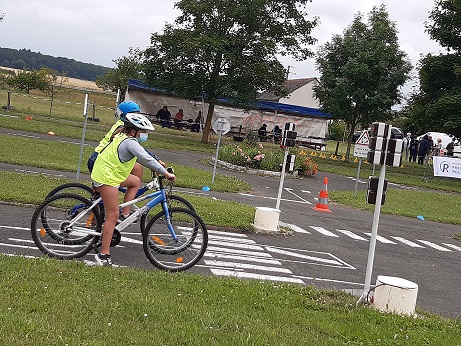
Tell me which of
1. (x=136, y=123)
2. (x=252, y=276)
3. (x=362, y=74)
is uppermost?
(x=362, y=74)

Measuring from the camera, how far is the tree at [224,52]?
1387 inches

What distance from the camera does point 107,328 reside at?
4797 mm

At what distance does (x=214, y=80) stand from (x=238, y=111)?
416 inches

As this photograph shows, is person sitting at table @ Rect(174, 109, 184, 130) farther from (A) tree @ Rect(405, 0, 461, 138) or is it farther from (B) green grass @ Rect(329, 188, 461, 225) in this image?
(B) green grass @ Rect(329, 188, 461, 225)

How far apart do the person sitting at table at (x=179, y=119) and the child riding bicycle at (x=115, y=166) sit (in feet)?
120

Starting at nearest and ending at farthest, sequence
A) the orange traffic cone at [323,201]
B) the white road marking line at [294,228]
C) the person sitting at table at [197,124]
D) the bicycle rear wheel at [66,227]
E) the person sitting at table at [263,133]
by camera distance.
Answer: the bicycle rear wheel at [66,227], the white road marking line at [294,228], the orange traffic cone at [323,201], the person sitting at table at [263,133], the person sitting at table at [197,124]

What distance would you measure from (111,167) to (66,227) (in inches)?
39.0

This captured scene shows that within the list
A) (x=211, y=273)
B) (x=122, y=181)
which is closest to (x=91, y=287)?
(x=122, y=181)

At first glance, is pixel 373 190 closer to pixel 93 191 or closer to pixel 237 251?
pixel 237 251

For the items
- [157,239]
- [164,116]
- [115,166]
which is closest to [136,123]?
[115,166]

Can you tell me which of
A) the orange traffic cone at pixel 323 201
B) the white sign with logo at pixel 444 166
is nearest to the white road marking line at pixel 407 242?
the orange traffic cone at pixel 323 201

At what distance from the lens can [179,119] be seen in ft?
145

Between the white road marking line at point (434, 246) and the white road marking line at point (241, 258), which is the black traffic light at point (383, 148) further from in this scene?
the white road marking line at point (434, 246)

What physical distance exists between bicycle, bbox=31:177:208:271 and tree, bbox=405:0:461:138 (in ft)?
96.4
